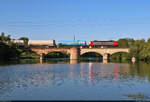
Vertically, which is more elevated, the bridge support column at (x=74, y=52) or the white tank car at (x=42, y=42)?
the white tank car at (x=42, y=42)

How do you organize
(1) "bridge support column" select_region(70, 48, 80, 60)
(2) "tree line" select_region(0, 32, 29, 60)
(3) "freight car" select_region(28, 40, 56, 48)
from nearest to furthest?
1. (2) "tree line" select_region(0, 32, 29, 60)
2. (1) "bridge support column" select_region(70, 48, 80, 60)
3. (3) "freight car" select_region(28, 40, 56, 48)

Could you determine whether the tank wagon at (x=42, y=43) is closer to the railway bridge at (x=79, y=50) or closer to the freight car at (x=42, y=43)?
the freight car at (x=42, y=43)

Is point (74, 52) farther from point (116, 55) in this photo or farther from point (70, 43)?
point (116, 55)

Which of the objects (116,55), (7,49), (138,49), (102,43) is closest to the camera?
(138,49)

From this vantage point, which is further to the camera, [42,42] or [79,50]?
[42,42]

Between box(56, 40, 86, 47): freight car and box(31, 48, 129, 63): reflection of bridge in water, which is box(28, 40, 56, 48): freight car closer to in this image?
box(56, 40, 86, 47): freight car

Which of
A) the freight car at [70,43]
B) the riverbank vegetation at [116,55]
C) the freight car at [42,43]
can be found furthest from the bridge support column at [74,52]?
the riverbank vegetation at [116,55]

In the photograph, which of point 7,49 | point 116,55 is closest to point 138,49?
point 116,55

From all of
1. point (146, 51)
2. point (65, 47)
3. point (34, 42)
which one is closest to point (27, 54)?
point (34, 42)

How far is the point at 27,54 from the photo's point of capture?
454 feet

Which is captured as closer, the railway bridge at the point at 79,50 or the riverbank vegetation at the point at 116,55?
the riverbank vegetation at the point at 116,55

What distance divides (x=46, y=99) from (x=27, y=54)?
123 metres

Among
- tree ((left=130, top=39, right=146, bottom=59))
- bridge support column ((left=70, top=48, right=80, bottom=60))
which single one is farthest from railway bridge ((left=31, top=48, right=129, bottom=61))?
tree ((left=130, top=39, right=146, bottom=59))

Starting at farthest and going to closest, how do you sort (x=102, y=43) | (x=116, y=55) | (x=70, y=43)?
(x=116, y=55) → (x=70, y=43) → (x=102, y=43)
